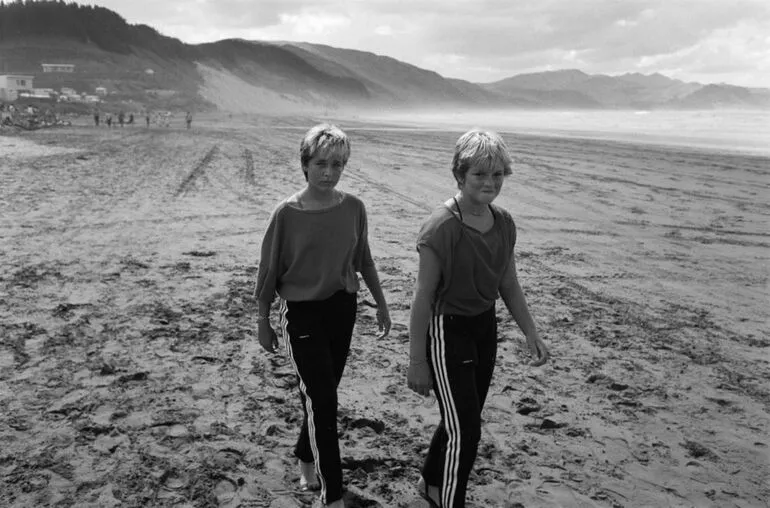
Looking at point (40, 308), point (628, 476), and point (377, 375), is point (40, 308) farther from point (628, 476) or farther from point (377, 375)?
point (628, 476)

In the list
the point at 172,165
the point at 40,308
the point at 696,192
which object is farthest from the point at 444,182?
the point at 40,308

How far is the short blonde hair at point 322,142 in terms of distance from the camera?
2746 millimetres

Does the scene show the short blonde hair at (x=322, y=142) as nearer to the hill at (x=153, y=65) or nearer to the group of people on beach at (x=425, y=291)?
the group of people on beach at (x=425, y=291)

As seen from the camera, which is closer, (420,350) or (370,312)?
(420,350)

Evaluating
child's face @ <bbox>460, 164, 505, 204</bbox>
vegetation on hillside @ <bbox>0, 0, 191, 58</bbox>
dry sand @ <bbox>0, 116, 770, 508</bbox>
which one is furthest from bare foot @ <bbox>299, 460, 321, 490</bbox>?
vegetation on hillside @ <bbox>0, 0, 191, 58</bbox>

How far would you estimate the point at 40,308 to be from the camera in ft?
19.1

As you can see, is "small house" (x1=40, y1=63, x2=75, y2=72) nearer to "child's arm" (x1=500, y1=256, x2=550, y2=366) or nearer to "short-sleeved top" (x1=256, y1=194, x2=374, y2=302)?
"short-sleeved top" (x1=256, y1=194, x2=374, y2=302)

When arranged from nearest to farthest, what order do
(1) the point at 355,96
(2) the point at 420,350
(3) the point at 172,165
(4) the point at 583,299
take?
(2) the point at 420,350 < (4) the point at 583,299 < (3) the point at 172,165 < (1) the point at 355,96

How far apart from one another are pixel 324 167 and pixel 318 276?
48 cm

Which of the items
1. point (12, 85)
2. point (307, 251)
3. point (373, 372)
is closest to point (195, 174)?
point (373, 372)

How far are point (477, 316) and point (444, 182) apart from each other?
12142mm

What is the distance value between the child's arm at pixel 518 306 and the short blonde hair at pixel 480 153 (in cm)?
50

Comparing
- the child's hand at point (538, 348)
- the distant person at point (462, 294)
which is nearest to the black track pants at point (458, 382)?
the distant person at point (462, 294)

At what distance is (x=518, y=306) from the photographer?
2.87 metres
